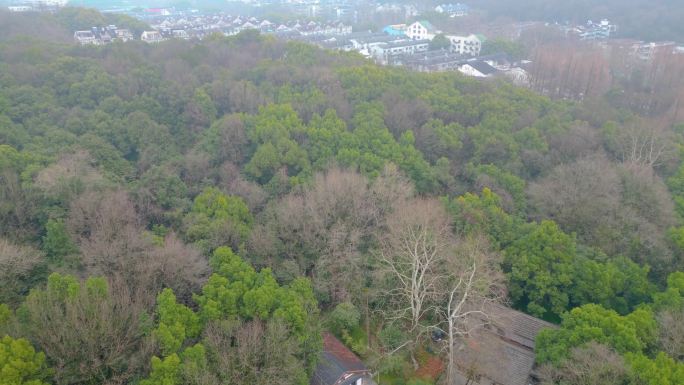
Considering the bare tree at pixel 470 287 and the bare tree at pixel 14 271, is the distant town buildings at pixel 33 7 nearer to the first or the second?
the bare tree at pixel 14 271

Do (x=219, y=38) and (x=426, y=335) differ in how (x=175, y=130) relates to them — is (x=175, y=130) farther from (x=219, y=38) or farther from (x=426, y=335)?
(x=426, y=335)

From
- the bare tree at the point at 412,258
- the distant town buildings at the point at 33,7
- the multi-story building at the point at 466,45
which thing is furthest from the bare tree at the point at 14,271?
the multi-story building at the point at 466,45

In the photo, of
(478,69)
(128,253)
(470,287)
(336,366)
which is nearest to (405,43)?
(478,69)

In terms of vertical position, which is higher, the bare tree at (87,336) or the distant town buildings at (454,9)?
the distant town buildings at (454,9)

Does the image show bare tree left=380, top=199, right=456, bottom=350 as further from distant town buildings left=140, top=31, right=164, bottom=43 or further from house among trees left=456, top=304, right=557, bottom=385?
distant town buildings left=140, top=31, right=164, bottom=43

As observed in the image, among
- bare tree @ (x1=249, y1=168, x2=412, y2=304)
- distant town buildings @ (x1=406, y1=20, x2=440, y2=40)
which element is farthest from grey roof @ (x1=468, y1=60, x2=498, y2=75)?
bare tree @ (x1=249, y1=168, x2=412, y2=304)

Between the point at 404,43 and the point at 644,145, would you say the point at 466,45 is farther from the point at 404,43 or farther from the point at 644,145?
the point at 644,145
